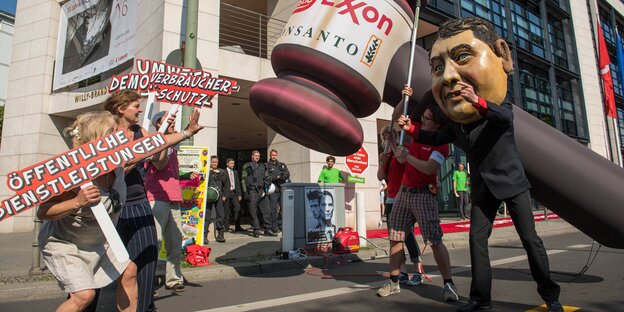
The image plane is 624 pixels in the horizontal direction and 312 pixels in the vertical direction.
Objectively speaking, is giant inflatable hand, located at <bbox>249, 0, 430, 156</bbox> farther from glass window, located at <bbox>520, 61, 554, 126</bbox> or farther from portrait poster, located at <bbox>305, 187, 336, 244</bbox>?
glass window, located at <bbox>520, 61, 554, 126</bbox>

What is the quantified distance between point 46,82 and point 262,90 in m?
11.7

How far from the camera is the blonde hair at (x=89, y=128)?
8.09 ft

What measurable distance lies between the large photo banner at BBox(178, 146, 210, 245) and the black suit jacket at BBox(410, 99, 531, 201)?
4.36 m

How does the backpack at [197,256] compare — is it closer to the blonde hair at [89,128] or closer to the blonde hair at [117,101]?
the blonde hair at [117,101]

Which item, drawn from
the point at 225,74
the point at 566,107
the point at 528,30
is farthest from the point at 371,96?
the point at 566,107

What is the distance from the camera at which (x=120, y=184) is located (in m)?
2.64

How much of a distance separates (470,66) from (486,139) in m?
0.55

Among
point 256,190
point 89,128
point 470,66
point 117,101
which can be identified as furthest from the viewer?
point 256,190

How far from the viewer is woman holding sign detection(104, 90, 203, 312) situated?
2.88 metres

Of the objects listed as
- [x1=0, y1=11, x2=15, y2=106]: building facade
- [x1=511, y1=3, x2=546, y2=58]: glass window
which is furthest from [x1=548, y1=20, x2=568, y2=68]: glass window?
[x1=0, y1=11, x2=15, y2=106]: building facade

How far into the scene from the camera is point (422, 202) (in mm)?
3826

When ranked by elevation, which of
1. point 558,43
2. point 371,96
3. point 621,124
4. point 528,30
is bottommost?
point 371,96

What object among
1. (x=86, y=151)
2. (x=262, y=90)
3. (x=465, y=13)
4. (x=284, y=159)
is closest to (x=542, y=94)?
(x=465, y=13)

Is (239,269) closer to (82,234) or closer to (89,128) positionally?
(82,234)
